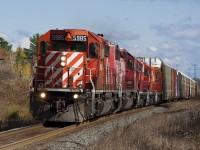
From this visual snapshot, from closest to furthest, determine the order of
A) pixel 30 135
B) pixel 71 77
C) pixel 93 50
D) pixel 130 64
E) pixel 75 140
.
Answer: pixel 75 140, pixel 30 135, pixel 71 77, pixel 93 50, pixel 130 64

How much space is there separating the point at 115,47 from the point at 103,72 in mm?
3211

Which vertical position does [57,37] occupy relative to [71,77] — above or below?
above

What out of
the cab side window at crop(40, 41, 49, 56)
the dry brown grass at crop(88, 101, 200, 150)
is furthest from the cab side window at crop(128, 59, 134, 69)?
the dry brown grass at crop(88, 101, 200, 150)

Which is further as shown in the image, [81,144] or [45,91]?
[45,91]

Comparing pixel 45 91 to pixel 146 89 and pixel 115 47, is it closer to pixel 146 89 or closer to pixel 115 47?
pixel 115 47

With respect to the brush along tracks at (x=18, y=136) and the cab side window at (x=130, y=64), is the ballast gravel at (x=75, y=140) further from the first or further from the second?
the cab side window at (x=130, y=64)

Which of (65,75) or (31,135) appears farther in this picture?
(65,75)

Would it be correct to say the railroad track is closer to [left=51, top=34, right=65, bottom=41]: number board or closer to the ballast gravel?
the ballast gravel

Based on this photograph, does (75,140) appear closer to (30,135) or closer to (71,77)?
(30,135)

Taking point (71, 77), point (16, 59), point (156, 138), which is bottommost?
point (156, 138)

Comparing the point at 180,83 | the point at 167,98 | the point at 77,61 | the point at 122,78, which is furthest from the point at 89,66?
the point at 180,83

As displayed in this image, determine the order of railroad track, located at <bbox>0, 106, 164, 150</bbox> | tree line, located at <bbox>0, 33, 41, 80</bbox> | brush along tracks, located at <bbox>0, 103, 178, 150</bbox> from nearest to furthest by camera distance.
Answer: railroad track, located at <bbox>0, 106, 164, 150</bbox> → brush along tracks, located at <bbox>0, 103, 178, 150</bbox> → tree line, located at <bbox>0, 33, 41, 80</bbox>

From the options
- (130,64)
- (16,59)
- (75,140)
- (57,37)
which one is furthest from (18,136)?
(16,59)

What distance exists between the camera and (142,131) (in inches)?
485
